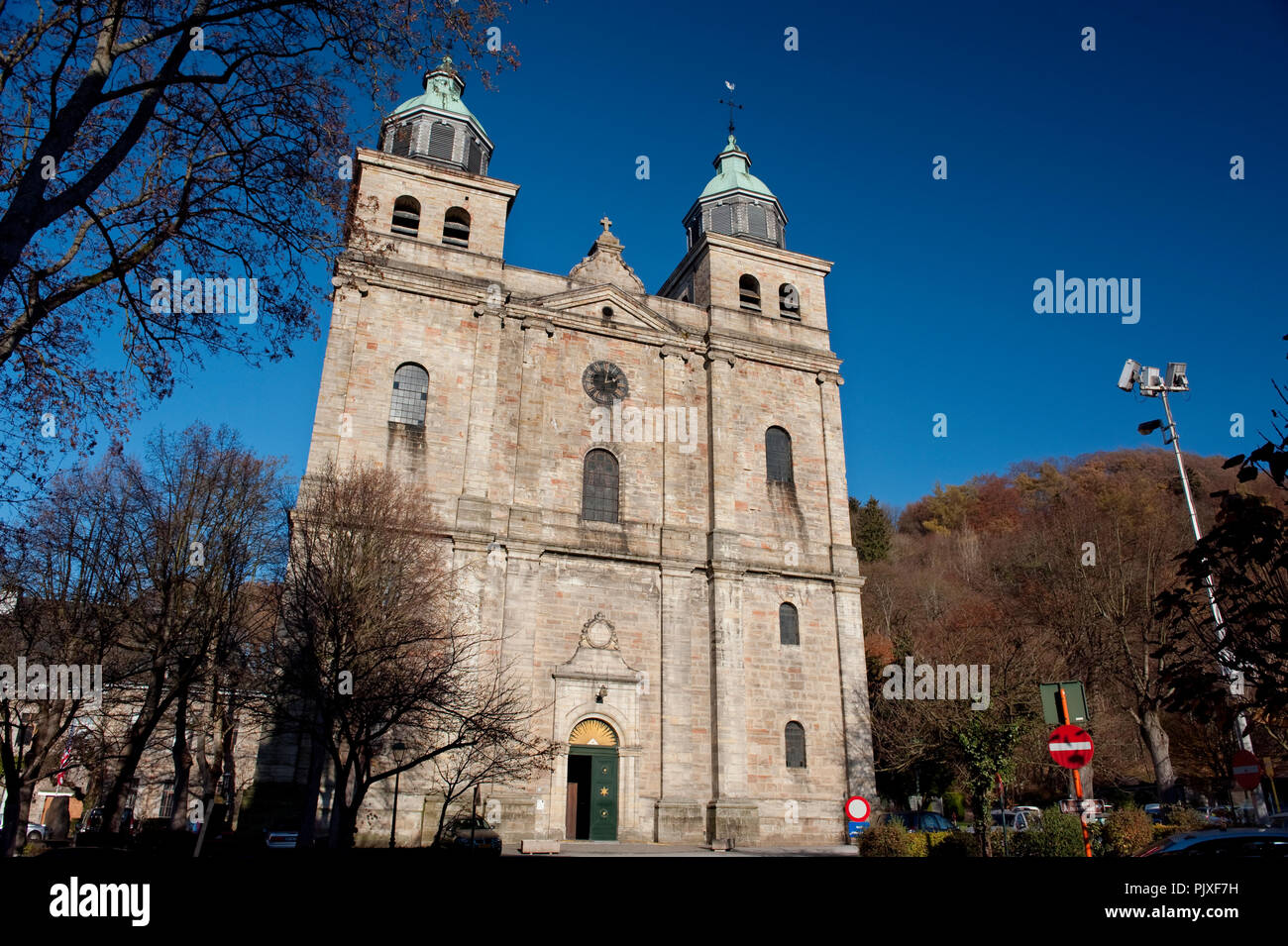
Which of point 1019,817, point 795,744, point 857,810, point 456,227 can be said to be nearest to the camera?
point 857,810

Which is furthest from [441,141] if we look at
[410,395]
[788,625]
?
[788,625]

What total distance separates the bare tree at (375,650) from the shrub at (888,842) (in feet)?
26.7

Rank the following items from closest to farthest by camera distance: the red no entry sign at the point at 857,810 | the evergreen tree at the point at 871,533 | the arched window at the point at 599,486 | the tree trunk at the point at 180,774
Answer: the red no entry sign at the point at 857,810 → the tree trunk at the point at 180,774 → the arched window at the point at 599,486 → the evergreen tree at the point at 871,533

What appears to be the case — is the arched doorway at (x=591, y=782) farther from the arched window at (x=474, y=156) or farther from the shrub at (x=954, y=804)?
the shrub at (x=954, y=804)

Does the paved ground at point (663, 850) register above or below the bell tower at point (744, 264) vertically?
below

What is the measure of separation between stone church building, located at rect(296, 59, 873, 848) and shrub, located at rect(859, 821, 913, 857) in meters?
6.05

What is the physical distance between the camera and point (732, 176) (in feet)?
117

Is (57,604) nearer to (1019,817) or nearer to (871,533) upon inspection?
(1019,817)

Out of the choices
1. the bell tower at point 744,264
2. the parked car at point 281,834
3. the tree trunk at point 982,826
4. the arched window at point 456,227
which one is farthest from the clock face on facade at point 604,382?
the tree trunk at point 982,826

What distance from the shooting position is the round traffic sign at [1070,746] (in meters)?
10.6

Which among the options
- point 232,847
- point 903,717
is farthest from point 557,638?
point 903,717

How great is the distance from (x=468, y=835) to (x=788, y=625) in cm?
1219
